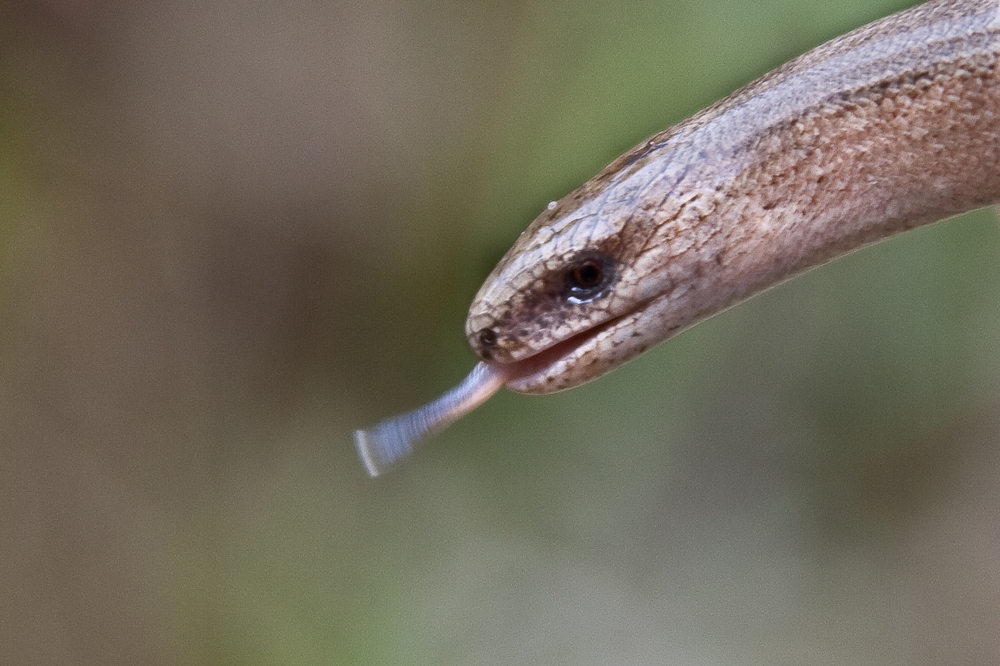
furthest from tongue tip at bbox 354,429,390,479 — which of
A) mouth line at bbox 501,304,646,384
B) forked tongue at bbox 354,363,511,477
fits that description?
mouth line at bbox 501,304,646,384

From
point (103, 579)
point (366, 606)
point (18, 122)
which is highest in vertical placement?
point (18, 122)

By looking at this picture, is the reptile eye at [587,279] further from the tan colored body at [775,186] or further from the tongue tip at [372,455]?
the tongue tip at [372,455]

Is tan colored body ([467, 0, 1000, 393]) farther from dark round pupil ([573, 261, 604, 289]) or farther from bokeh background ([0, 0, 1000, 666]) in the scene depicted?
bokeh background ([0, 0, 1000, 666])

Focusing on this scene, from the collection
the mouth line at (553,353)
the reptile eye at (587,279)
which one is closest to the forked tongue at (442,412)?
the mouth line at (553,353)

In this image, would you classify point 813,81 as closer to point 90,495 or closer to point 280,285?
point 280,285

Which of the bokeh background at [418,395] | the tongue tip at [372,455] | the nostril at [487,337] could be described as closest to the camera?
the nostril at [487,337]

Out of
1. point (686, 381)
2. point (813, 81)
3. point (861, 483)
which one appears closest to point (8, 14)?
point (813, 81)

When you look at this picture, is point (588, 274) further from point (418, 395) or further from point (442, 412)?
point (418, 395)
